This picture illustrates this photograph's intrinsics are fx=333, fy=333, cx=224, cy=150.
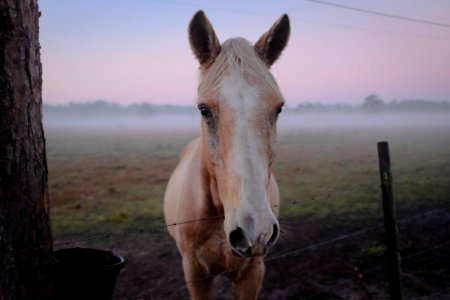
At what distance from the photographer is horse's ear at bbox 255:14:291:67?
104 inches

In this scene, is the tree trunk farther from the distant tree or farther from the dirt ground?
the distant tree

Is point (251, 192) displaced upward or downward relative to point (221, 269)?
upward

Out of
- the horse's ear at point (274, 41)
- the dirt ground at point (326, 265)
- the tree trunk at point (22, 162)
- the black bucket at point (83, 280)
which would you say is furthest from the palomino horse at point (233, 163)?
the dirt ground at point (326, 265)

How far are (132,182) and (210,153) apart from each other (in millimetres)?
14727

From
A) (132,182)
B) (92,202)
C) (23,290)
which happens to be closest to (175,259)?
(23,290)

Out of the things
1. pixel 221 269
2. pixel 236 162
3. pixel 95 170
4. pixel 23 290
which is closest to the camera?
pixel 23 290

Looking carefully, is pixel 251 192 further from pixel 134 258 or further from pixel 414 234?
pixel 414 234

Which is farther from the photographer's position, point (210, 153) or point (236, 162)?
point (210, 153)

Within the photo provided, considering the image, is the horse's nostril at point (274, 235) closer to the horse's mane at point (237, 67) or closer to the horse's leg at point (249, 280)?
the horse's mane at point (237, 67)

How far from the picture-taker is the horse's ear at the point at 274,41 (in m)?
2.63

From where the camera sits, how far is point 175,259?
6.46 meters

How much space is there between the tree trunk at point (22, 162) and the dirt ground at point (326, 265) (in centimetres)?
248

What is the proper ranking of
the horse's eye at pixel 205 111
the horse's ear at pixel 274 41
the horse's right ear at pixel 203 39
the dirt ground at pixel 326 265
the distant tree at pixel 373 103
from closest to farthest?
the horse's eye at pixel 205 111, the horse's right ear at pixel 203 39, the horse's ear at pixel 274 41, the dirt ground at pixel 326 265, the distant tree at pixel 373 103

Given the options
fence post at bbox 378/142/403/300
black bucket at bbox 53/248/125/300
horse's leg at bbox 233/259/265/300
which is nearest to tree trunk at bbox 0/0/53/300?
black bucket at bbox 53/248/125/300
